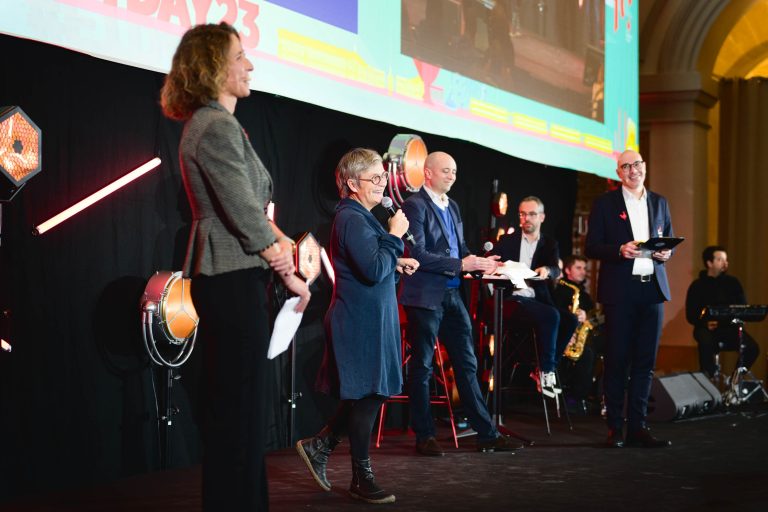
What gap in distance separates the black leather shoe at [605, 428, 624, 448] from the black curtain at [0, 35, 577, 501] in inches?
85.4

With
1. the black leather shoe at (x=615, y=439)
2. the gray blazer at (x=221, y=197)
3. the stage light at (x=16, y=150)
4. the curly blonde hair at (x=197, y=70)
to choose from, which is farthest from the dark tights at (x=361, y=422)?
the black leather shoe at (x=615, y=439)

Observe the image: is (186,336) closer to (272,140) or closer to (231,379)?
(272,140)

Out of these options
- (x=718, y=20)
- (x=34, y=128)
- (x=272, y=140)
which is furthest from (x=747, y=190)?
(x=34, y=128)

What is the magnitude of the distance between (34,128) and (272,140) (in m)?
1.91

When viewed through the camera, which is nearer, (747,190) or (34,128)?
(34,128)

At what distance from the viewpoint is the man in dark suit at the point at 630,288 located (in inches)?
212

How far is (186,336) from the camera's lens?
178 inches

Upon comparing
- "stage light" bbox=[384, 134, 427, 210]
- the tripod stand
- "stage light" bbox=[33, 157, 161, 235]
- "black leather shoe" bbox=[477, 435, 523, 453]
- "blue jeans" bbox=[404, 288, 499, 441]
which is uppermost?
"stage light" bbox=[384, 134, 427, 210]

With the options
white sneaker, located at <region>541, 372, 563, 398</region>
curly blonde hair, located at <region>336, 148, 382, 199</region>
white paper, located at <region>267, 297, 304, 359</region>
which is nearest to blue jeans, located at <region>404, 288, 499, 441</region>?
white sneaker, located at <region>541, 372, 563, 398</region>

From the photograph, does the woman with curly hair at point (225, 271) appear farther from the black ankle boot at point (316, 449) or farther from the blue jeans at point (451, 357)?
the blue jeans at point (451, 357)

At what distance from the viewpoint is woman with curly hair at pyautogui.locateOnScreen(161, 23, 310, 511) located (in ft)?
8.55

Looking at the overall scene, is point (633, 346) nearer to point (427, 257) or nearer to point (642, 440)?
point (642, 440)

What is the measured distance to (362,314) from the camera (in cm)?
387

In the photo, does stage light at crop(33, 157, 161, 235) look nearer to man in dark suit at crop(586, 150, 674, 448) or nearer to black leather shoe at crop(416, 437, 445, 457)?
black leather shoe at crop(416, 437, 445, 457)
